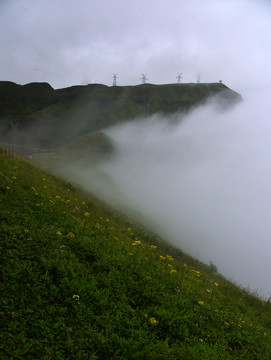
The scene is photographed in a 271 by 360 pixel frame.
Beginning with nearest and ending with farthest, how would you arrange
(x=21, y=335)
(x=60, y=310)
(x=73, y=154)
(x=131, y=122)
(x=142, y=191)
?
(x=21, y=335), (x=60, y=310), (x=142, y=191), (x=73, y=154), (x=131, y=122)

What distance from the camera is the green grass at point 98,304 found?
4.43m

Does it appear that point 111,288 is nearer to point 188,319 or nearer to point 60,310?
point 60,310

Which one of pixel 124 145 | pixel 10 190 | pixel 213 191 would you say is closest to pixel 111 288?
pixel 10 190

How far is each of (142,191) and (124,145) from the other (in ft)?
181

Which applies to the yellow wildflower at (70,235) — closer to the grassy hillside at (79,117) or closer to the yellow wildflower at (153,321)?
the yellow wildflower at (153,321)

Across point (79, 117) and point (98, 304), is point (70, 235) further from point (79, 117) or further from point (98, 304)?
point (79, 117)

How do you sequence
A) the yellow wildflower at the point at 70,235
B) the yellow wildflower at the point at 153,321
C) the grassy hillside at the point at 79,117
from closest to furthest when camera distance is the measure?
the yellow wildflower at the point at 153,321 → the yellow wildflower at the point at 70,235 → the grassy hillside at the point at 79,117

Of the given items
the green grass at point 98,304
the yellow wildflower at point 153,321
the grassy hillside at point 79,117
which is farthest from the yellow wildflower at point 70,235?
the grassy hillside at point 79,117

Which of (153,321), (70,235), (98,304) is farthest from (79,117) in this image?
(153,321)

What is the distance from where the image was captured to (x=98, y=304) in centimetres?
533

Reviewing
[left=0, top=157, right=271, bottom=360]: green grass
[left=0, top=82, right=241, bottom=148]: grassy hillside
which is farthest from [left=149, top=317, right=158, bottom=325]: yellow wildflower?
[left=0, top=82, right=241, bottom=148]: grassy hillside

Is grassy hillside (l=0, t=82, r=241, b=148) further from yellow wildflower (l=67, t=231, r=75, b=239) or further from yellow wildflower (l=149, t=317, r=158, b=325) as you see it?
yellow wildflower (l=149, t=317, r=158, b=325)

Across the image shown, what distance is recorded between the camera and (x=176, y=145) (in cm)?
18038

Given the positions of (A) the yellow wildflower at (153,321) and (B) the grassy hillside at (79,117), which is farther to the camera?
(B) the grassy hillside at (79,117)
